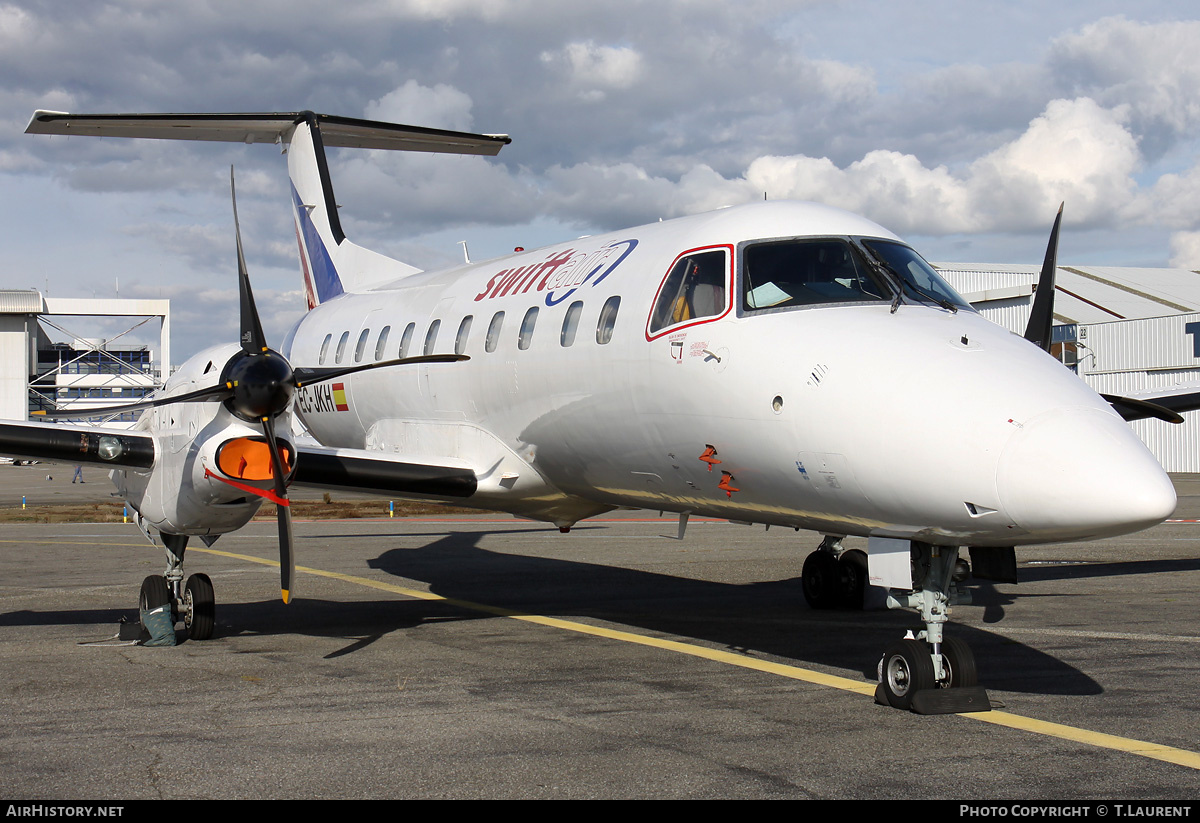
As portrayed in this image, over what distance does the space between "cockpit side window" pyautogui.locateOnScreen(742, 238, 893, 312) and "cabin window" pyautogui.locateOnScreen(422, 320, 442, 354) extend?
449cm

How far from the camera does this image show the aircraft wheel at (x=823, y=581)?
10.9 metres

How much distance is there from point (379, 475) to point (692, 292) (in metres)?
3.42

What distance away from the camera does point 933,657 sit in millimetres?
6438

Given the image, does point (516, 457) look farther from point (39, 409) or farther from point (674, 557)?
point (39, 409)

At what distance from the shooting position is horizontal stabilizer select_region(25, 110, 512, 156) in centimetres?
1415

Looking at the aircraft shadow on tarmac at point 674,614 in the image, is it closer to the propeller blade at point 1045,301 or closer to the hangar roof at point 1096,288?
the propeller blade at point 1045,301

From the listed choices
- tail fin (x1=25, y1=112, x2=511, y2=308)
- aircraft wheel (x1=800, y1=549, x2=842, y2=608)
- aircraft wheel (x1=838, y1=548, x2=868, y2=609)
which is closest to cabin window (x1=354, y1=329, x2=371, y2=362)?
tail fin (x1=25, y1=112, x2=511, y2=308)

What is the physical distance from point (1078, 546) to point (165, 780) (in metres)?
15.9

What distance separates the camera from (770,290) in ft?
23.1

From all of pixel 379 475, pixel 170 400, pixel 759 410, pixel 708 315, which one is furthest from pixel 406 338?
pixel 759 410

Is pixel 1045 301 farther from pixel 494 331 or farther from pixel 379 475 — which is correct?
pixel 379 475

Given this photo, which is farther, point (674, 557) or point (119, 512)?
point (119, 512)

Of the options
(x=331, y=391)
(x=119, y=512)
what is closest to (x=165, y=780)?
(x=331, y=391)
